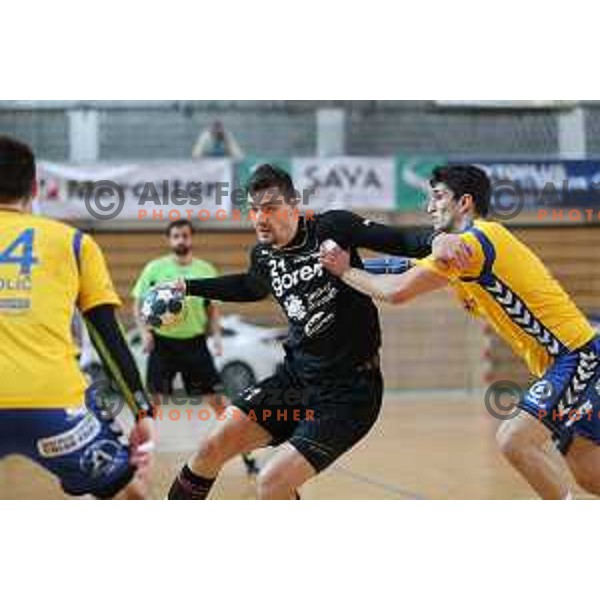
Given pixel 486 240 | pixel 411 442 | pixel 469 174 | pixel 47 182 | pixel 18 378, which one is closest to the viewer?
pixel 18 378

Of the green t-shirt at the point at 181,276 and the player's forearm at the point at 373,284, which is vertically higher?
the player's forearm at the point at 373,284

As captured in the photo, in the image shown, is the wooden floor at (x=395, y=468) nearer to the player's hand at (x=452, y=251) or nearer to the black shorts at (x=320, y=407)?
the black shorts at (x=320, y=407)

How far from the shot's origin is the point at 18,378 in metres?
4.65

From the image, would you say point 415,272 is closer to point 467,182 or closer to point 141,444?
point 467,182

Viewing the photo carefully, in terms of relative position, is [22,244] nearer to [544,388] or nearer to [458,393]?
[544,388]

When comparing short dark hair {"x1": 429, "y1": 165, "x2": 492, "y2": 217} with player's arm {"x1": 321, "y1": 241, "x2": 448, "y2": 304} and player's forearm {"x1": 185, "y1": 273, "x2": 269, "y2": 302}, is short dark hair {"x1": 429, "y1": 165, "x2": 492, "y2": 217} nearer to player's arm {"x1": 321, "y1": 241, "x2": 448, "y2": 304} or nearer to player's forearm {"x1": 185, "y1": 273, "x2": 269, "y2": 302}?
player's arm {"x1": 321, "y1": 241, "x2": 448, "y2": 304}

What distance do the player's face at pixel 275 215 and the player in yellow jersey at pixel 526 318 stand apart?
0.42 meters

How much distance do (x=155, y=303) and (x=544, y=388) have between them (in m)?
2.29

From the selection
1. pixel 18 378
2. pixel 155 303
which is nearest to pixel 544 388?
pixel 155 303

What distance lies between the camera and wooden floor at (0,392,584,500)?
30.0 ft

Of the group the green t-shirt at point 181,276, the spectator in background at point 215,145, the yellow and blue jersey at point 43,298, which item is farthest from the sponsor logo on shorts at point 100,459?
the spectator in background at point 215,145

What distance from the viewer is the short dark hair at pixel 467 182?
6527 millimetres

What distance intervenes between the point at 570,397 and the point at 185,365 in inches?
204

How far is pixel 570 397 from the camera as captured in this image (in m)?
6.14
